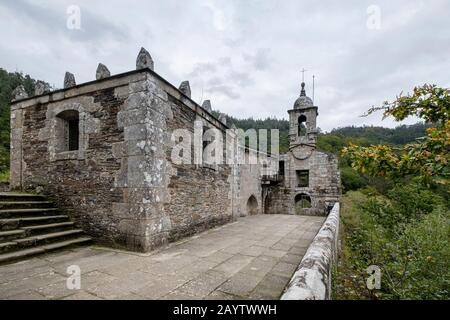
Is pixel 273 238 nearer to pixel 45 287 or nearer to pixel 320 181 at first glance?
pixel 45 287

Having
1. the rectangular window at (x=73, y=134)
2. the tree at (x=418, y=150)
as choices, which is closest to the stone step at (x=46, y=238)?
the rectangular window at (x=73, y=134)

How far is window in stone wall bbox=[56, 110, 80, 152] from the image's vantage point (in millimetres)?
5355

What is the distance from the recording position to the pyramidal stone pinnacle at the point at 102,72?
4805 mm

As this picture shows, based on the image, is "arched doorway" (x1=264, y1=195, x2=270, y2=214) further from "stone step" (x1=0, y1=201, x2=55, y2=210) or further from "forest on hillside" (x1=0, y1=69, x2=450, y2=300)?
"stone step" (x1=0, y1=201, x2=55, y2=210)

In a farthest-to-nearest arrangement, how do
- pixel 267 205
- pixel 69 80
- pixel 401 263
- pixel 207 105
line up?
pixel 267 205 → pixel 207 105 → pixel 69 80 → pixel 401 263

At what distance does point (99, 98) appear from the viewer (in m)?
4.83

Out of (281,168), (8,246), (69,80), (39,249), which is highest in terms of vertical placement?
(69,80)

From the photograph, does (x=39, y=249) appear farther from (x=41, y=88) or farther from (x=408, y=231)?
(x=408, y=231)

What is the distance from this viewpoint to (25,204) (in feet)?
15.4

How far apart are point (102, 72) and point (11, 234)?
3.34 meters

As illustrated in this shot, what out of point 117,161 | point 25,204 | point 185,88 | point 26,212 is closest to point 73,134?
point 25,204

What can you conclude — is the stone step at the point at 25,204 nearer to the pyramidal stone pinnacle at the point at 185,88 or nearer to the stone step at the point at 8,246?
the stone step at the point at 8,246

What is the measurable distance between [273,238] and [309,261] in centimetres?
310

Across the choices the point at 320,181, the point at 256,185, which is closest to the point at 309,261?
the point at 256,185
